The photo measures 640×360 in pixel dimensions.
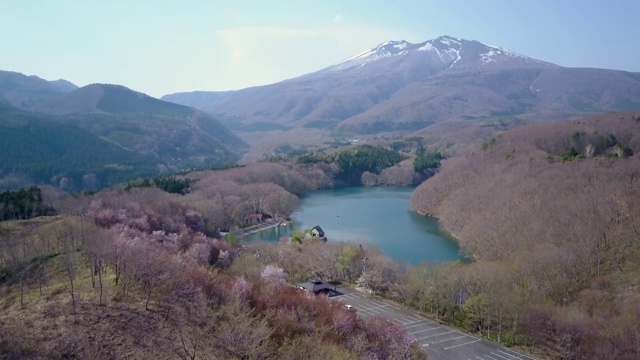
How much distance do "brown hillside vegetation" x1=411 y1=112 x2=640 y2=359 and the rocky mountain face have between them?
28.5 m

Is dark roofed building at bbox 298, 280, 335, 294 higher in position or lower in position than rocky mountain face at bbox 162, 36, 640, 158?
lower

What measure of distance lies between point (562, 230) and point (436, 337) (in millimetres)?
8744

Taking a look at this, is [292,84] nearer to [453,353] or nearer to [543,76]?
[543,76]

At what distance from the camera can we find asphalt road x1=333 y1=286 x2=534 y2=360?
12047 mm

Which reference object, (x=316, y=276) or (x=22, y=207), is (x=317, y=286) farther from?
(x=22, y=207)

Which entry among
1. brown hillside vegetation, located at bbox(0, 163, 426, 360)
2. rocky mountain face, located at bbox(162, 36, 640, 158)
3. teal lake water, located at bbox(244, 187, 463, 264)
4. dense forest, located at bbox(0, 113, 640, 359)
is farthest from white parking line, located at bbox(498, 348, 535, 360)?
rocky mountain face, located at bbox(162, 36, 640, 158)

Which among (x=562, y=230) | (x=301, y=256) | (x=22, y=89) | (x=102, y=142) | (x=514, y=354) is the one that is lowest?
(x=514, y=354)

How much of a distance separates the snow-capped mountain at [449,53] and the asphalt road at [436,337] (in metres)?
159

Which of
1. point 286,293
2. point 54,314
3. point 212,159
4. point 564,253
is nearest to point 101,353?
point 54,314

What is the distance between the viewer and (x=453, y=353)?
12094mm

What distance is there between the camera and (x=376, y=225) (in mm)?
30219

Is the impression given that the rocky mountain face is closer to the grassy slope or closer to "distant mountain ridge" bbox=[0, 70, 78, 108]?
"distant mountain ridge" bbox=[0, 70, 78, 108]

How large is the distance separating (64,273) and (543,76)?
475 feet

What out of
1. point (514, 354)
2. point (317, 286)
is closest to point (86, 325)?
point (317, 286)
